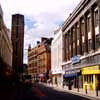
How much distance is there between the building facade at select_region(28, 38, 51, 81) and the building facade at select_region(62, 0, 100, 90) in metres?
40.9

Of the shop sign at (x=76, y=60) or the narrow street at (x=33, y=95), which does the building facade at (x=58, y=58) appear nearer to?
the shop sign at (x=76, y=60)

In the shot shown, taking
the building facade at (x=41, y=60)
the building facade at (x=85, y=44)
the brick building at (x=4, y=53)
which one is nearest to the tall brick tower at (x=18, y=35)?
the brick building at (x=4, y=53)

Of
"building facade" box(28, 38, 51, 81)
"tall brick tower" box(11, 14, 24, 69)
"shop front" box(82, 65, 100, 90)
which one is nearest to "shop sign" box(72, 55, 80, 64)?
"shop front" box(82, 65, 100, 90)

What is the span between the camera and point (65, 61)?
6366cm

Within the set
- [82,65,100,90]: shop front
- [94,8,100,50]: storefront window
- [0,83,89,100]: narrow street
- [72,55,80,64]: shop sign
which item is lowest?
[0,83,89,100]: narrow street

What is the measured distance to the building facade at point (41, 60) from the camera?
102162mm

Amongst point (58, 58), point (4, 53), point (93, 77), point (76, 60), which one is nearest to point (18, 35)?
point (4, 53)

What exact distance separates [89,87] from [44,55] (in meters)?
63.8

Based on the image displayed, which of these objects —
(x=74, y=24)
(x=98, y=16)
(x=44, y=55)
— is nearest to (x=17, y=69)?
(x=44, y=55)

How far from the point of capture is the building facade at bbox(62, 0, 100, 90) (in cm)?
3953

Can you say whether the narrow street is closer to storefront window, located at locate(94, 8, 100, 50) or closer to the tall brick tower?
storefront window, located at locate(94, 8, 100, 50)

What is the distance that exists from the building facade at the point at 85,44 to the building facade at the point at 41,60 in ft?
134

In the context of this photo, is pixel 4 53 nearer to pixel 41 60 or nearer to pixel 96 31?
pixel 96 31

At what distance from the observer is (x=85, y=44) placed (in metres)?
44.8
